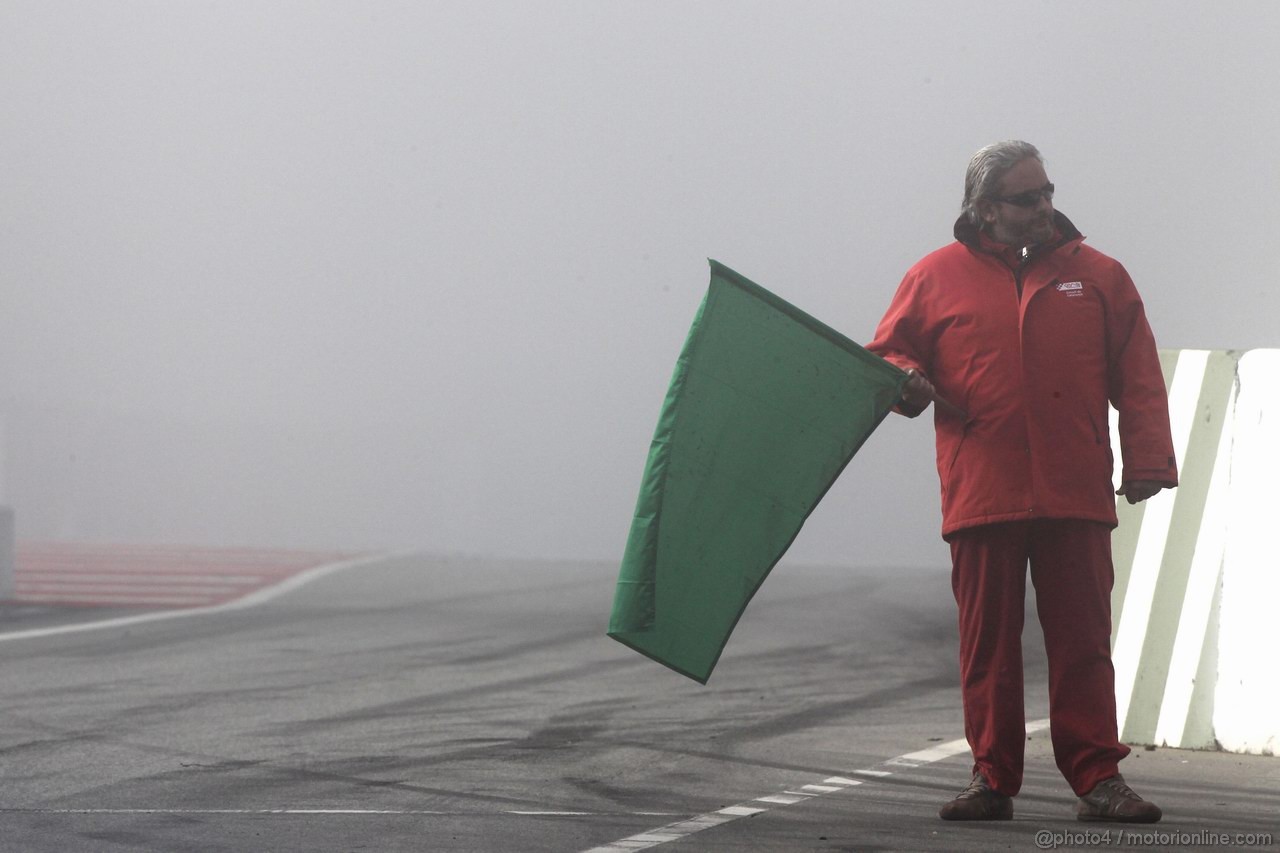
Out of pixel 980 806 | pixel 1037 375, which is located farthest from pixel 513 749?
pixel 1037 375

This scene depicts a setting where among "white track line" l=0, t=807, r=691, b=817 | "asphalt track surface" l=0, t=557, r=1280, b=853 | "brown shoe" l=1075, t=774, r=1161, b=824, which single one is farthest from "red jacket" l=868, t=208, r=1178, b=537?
"white track line" l=0, t=807, r=691, b=817

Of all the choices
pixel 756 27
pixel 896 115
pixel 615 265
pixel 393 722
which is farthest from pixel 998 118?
pixel 393 722

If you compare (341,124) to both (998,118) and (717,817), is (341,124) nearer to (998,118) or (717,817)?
(998,118)

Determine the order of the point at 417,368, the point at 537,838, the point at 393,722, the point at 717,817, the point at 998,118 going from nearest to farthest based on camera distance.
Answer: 1. the point at 537,838
2. the point at 717,817
3. the point at 393,722
4. the point at 998,118
5. the point at 417,368

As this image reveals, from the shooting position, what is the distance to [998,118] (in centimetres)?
1741

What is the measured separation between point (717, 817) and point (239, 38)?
1718 cm

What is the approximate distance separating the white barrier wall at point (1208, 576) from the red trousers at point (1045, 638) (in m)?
1.53

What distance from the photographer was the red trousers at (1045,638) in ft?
15.6

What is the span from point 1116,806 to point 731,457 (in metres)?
1.29

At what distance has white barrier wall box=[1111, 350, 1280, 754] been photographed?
612 cm

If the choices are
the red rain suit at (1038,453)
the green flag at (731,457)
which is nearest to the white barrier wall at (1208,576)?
the red rain suit at (1038,453)

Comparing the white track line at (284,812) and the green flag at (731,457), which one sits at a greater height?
the green flag at (731,457)

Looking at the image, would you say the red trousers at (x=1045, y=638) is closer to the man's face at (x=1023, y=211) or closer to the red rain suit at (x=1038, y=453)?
the red rain suit at (x=1038, y=453)

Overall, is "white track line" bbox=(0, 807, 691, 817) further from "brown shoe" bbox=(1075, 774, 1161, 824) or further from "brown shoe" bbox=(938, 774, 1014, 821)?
A: "brown shoe" bbox=(1075, 774, 1161, 824)
